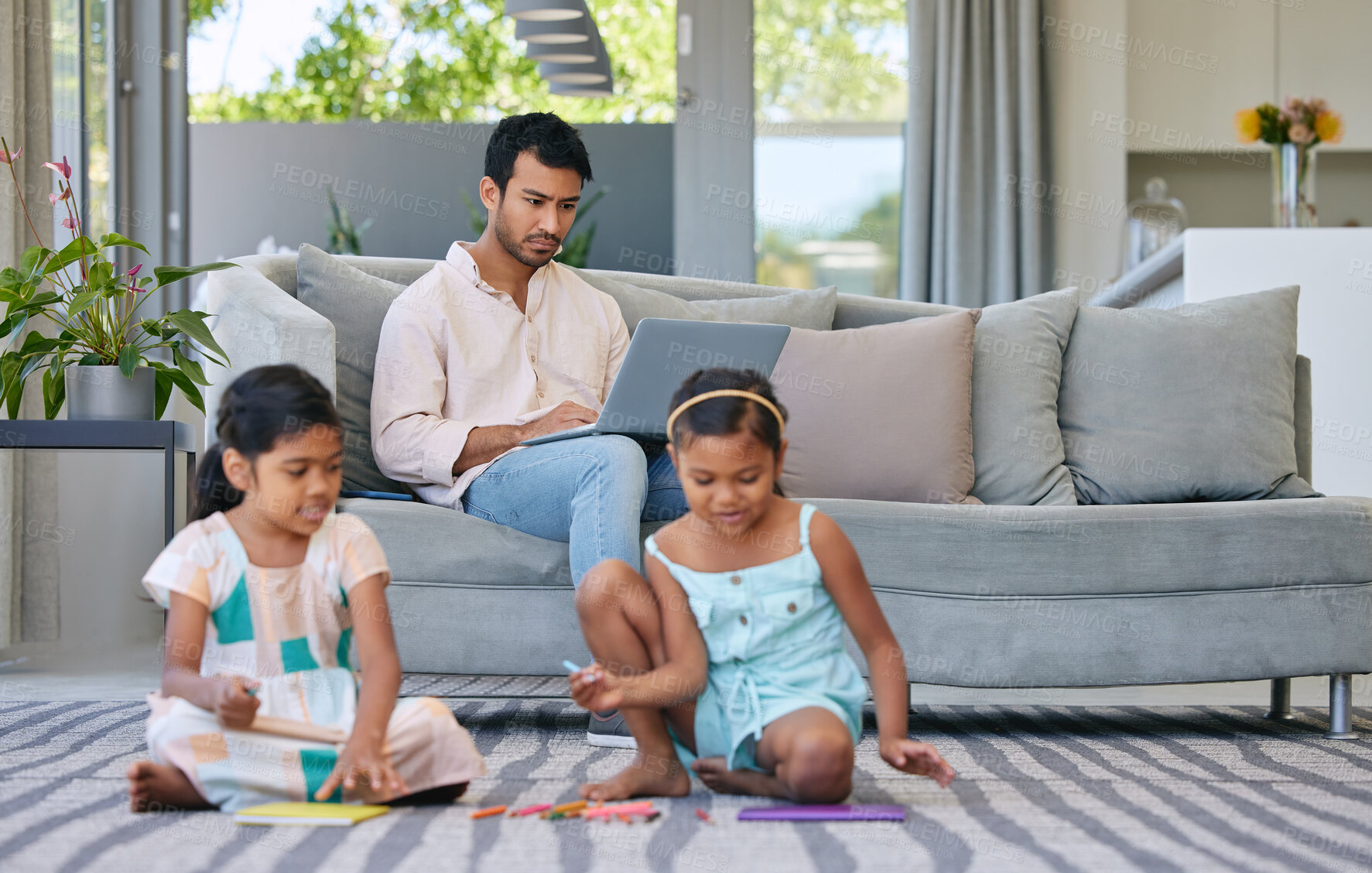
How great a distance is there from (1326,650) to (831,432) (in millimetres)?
832

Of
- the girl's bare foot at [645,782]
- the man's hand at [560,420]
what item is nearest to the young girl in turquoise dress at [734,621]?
the girl's bare foot at [645,782]

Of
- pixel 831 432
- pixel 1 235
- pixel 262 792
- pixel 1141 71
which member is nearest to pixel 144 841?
pixel 262 792


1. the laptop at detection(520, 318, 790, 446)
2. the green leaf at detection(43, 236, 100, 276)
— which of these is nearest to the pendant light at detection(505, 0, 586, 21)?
the green leaf at detection(43, 236, 100, 276)

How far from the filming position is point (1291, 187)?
328cm

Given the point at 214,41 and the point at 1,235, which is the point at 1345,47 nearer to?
the point at 214,41

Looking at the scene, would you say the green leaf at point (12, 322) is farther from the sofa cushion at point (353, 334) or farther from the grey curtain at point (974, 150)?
the grey curtain at point (974, 150)

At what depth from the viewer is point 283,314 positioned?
1.87 meters

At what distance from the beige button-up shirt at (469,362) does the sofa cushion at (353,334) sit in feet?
0.19

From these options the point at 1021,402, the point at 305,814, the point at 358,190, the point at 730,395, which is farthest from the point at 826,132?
the point at 305,814

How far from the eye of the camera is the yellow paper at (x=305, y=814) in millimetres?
1178

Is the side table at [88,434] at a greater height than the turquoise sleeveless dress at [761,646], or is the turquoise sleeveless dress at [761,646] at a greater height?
the side table at [88,434]

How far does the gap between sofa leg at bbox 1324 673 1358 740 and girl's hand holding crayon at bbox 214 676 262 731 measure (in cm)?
155

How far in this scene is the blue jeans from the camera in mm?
1681

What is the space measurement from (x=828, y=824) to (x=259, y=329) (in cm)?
121
